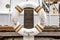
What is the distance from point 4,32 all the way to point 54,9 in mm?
8109

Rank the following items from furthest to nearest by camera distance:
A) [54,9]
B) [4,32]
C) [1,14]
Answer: [54,9] < [1,14] < [4,32]

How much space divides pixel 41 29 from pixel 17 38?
667 millimetres

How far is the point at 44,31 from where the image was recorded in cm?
625

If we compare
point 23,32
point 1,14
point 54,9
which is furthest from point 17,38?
point 54,9

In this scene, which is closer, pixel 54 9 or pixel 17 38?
pixel 17 38

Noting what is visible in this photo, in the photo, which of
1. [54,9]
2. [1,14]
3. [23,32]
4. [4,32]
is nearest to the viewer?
[23,32]

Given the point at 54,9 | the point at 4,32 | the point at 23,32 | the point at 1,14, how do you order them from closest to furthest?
the point at 23,32 < the point at 4,32 < the point at 1,14 < the point at 54,9

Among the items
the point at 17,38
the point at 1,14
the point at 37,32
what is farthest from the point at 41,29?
the point at 1,14

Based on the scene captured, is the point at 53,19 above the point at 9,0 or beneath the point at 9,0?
beneath

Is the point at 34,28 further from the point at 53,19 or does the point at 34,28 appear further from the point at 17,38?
the point at 53,19

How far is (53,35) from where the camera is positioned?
593cm

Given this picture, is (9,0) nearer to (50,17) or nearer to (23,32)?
(50,17)

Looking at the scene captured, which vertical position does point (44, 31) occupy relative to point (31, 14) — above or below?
below

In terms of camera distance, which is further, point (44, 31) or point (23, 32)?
point (44, 31)
